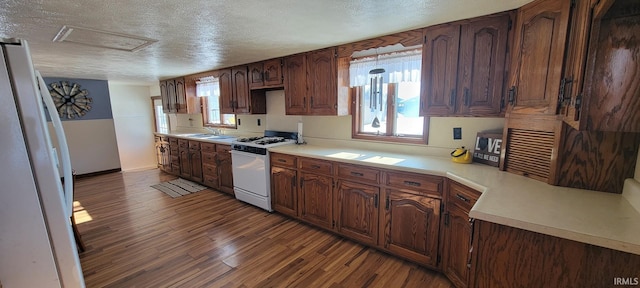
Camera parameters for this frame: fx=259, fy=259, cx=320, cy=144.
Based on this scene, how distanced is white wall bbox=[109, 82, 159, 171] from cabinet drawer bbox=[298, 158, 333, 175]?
216 inches

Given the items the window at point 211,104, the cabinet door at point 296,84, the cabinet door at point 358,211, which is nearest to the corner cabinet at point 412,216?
the cabinet door at point 358,211

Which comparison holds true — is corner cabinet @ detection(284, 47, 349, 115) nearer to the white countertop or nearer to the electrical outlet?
the electrical outlet

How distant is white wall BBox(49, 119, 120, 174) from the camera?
5.21 meters

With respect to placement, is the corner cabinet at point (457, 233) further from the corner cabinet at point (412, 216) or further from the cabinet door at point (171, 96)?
the cabinet door at point (171, 96)

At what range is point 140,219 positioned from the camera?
10.6 ft

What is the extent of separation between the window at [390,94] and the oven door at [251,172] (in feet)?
4.18

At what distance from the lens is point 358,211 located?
8.22 ft

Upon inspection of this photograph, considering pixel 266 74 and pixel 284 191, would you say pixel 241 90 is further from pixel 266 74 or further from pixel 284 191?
pixel 284 191

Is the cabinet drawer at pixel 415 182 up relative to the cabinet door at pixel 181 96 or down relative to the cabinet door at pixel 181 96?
down

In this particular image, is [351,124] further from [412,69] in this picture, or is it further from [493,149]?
[493,149]

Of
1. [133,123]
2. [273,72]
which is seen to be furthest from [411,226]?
[133,123]

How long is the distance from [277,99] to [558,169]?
3.16 metres

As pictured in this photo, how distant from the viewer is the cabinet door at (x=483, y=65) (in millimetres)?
1867

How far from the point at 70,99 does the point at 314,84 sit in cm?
528
